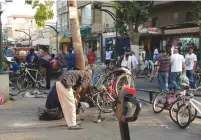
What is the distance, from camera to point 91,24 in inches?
1422

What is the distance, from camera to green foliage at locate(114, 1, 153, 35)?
20.8 metres

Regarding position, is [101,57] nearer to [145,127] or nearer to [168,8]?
[168,8]

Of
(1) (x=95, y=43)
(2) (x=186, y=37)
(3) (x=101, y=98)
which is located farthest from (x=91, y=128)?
(1) (x=95, y=43)

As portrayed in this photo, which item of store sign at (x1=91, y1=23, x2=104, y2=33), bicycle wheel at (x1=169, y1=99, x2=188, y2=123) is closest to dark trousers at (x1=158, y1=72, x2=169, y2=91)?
bicycle wheel at (x1=169, y1=99, x2=188, y2=123)

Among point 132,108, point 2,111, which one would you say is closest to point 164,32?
point 2,111

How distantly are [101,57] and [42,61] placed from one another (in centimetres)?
1887

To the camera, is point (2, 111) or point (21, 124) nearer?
point (21, 124)

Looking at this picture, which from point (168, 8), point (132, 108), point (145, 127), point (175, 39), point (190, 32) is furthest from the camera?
point (168, 8)

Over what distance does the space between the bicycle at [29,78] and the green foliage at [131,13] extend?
6871 mm

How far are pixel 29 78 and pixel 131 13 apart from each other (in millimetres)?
8576

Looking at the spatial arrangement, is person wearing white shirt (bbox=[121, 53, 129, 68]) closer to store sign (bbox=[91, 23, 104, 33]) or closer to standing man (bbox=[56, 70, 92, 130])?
standing man (bbox=[56, 70, 92, 130])

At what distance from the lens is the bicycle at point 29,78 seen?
1474cm

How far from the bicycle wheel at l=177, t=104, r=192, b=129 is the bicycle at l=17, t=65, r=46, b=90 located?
327 inches

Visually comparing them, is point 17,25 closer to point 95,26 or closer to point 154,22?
point 95,26
